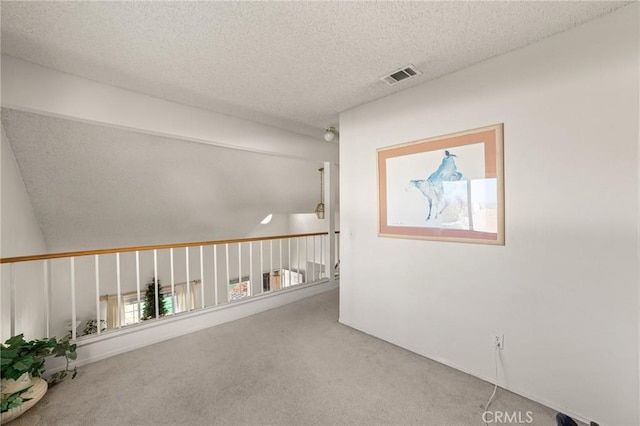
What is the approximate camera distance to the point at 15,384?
1798 mm

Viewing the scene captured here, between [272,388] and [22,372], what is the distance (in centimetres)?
164

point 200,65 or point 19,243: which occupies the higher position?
point 200,65

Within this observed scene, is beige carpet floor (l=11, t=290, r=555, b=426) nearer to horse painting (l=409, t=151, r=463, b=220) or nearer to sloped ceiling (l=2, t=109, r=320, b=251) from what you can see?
horse painting (l=409, t=151, r=463, b=220)

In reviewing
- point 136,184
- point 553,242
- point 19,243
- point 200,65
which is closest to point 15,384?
point 19,243

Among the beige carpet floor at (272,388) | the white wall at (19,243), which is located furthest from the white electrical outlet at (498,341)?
the white wall at (19,243)

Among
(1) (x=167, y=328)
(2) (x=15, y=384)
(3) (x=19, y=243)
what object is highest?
(3) (x=19, y=243)

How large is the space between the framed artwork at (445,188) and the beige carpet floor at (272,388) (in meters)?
1.12

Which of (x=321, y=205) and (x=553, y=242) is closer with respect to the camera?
(x=553, y=242)

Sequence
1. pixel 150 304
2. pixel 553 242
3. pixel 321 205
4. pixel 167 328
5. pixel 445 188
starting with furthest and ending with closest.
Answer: pixel 150 304 → pixel 321 205 → pixel 167 328 → pixel 445 188 → pixel 553 242

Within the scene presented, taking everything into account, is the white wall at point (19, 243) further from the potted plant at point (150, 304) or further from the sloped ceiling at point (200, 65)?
the potted plant at point (150, 304)

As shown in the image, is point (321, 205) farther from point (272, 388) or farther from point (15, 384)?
point (15, 384)

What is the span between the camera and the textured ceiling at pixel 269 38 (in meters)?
1.52

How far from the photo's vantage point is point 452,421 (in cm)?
168

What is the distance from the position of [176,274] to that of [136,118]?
4.10m
